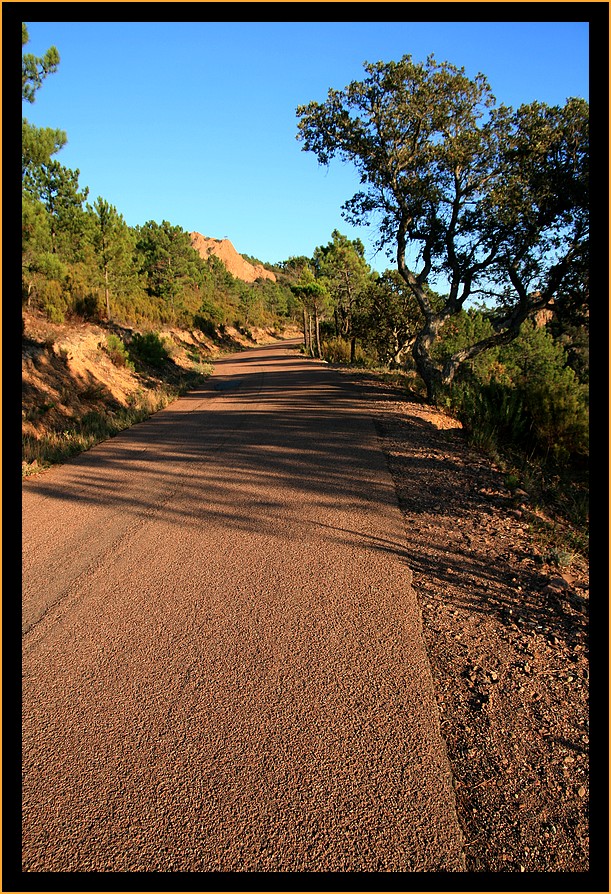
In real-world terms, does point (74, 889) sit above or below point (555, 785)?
below

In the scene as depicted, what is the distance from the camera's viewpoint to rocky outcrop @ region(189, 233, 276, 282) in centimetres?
16038

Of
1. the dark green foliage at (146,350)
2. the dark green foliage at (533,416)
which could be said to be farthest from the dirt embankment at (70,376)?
the dark green foliage at (533,416)

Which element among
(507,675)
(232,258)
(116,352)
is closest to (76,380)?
(116,352)

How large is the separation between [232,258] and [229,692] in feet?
581

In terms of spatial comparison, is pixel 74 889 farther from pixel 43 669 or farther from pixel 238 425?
pixel 238 425

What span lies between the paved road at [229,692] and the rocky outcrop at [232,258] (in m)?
159

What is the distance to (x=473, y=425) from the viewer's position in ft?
31.1

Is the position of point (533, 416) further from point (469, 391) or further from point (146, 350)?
point (146, 350)

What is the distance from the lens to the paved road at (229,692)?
2.10m

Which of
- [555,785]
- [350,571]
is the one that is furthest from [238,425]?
[555,785]

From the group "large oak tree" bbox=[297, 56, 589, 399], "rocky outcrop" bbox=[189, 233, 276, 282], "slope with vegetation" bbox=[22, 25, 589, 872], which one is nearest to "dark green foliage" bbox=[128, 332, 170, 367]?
"slope with vegetation" bbox=[22, 25, 589, 872]

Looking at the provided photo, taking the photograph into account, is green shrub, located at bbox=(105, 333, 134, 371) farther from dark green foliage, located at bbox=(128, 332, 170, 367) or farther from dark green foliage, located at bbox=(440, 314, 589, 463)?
dark green foliage, located at bbox=(440, 314, 589, 463)

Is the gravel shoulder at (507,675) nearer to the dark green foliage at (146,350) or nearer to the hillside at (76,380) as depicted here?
the hillside at (76,380)
